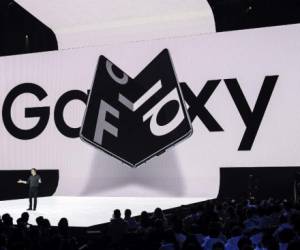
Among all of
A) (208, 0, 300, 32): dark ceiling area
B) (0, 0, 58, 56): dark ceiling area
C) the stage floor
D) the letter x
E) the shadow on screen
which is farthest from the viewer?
(0, 0, 58, 56): dark ceiling area

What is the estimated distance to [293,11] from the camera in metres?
13.7

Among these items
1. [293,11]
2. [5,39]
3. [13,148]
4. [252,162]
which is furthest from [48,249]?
[5,39]

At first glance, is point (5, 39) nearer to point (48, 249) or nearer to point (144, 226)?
point (144, 226)

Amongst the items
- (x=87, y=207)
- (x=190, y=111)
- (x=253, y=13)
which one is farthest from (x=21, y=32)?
(x=253, y=13)

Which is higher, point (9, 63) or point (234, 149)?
point (9, 63)

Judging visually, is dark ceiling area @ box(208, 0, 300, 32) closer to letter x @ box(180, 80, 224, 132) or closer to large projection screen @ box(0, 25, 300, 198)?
large projection screen @ box(0, 25, 300, 198)

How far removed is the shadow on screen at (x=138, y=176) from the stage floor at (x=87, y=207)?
47 cm

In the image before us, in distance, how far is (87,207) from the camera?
1229 cm

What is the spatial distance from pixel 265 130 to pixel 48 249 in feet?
32.9

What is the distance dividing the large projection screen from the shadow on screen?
29mm

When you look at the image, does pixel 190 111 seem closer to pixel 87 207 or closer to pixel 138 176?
pixel 138 176

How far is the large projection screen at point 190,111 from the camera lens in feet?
45.0

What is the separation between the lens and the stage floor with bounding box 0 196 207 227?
9.92 m

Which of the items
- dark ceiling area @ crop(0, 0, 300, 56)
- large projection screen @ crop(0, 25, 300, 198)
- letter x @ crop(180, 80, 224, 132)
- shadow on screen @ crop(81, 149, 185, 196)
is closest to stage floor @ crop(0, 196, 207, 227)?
shadow on screen @ crop(81, 149, 185, 196)
